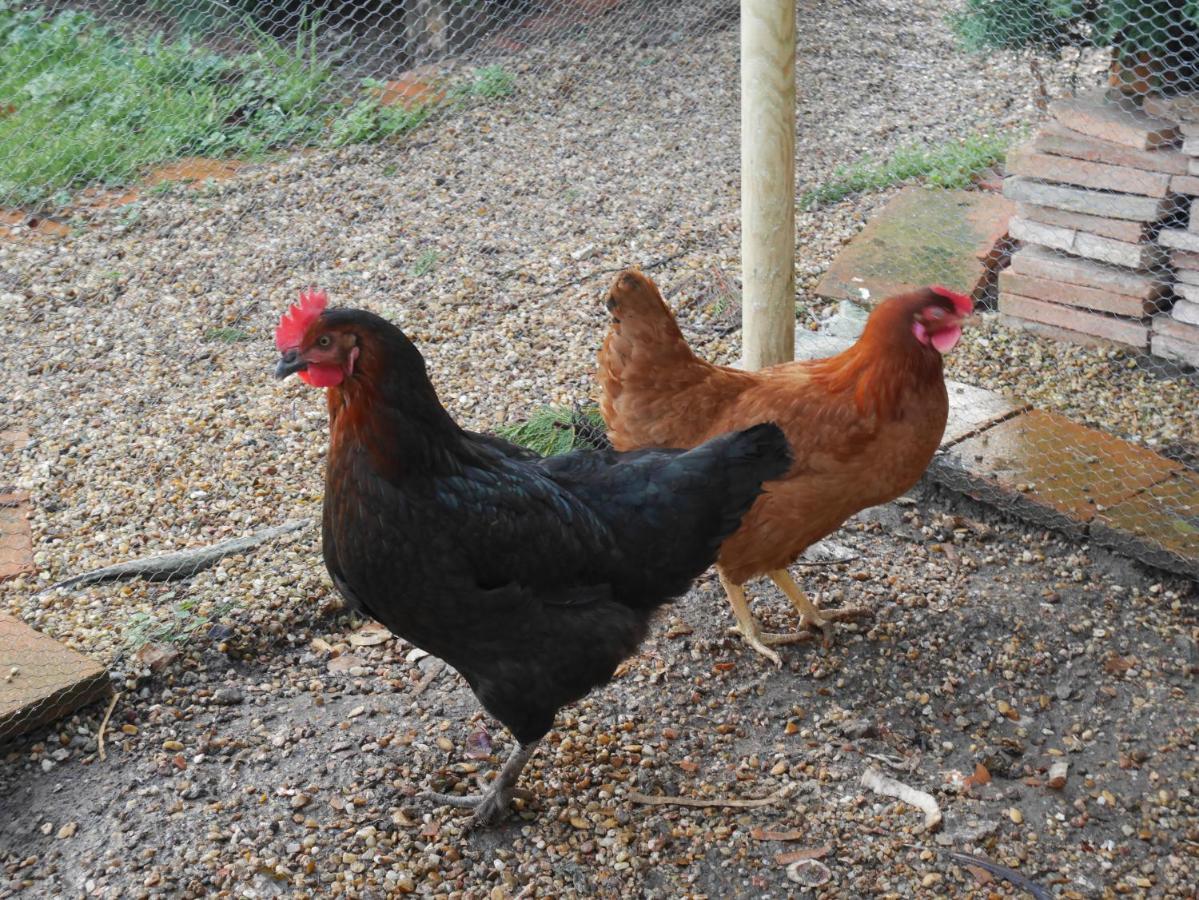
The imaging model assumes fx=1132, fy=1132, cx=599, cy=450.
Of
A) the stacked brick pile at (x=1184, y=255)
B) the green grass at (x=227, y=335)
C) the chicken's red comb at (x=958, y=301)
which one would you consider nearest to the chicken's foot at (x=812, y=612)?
the chicken's red comb at (x=958, y=301)

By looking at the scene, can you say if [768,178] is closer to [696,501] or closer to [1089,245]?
[696,501]

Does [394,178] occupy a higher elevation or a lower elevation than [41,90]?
lower

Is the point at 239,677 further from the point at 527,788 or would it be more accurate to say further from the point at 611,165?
the point at 611,165

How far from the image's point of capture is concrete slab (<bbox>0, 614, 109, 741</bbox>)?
3.08 meters

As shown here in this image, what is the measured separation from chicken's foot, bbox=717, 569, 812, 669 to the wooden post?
913 millimetres

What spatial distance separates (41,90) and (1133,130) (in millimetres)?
6149

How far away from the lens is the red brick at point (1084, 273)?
14.9 feet

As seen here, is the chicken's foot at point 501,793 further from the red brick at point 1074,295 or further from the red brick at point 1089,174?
the red brick at point 1089,174

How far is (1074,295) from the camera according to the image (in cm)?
471

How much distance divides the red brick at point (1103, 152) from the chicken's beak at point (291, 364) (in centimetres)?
341

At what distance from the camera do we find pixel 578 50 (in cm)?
758

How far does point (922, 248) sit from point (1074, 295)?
78cm

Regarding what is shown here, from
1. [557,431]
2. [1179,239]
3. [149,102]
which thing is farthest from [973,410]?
[149,102]

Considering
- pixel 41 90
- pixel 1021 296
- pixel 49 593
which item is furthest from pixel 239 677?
pixel 41 90
